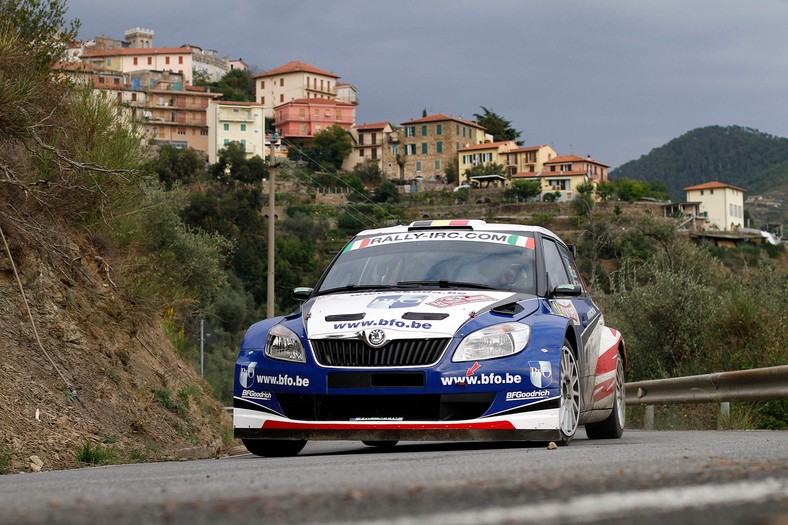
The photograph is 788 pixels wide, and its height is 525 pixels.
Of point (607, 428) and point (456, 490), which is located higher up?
point (456, 490)

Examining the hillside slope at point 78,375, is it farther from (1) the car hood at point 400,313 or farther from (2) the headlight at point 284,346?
(1) the car hood at point 400,313

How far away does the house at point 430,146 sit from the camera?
181625 mm

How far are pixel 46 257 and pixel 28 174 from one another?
0.85m

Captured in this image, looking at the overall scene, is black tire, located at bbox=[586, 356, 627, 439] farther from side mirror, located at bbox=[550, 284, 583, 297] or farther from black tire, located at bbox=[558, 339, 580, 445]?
black tire, located at bbox=[558, 339, 580, 445]

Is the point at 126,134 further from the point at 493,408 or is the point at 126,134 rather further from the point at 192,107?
the point at 192,107

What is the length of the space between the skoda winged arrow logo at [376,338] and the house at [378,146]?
17192 cm

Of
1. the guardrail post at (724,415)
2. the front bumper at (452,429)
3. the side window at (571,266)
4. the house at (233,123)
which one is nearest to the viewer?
the front bumper at (452,429)

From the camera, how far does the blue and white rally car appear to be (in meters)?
8.25

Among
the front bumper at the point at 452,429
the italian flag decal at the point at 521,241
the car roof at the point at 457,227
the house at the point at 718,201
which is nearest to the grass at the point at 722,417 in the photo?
the car roof at the point at 457,227

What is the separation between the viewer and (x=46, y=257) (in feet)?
40.3

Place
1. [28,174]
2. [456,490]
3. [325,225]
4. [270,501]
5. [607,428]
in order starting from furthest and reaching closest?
1. [325,225]
2. [28,174]
3. [607,428]
4. [456,490]
5. [270,501]

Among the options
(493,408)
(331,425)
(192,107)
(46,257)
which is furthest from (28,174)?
(192,107)

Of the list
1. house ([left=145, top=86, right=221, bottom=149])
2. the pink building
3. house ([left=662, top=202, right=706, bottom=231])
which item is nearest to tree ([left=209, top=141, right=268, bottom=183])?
house ([left=662, top=202, right=706, bottom=231])

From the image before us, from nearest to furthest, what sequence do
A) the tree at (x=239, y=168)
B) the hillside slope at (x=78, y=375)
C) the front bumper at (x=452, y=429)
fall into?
the front bumper at (x=452, y=429) → the hillside slope at (x=78, y=375) → the tree at (x=239, y=168)
